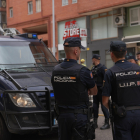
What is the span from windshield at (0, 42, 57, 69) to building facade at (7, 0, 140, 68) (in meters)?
9.90

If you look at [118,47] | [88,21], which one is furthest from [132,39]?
[118,47]

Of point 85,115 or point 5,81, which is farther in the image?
point 5,81

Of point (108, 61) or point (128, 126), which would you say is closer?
point (128, 126)

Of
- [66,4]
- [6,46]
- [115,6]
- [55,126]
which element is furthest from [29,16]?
[55,126]

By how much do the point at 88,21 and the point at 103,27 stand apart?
5.31ft

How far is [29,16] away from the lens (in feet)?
96.7

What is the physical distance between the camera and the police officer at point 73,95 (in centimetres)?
368

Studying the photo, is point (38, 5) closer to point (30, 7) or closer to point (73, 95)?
point (30, 7)

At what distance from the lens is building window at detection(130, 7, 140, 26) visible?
20.1 metres

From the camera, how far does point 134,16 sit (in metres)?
20.4

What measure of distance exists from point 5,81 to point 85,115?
89.3 inches

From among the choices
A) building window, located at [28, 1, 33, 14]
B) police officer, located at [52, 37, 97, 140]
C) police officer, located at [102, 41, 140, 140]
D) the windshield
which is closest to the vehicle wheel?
the windshield

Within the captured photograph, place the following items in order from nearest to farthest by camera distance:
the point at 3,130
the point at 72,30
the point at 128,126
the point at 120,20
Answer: the point at 128,126, the point at 3,130, the point at 120,20, the point at 72,30

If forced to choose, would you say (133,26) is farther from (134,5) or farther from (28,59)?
(28,59)
